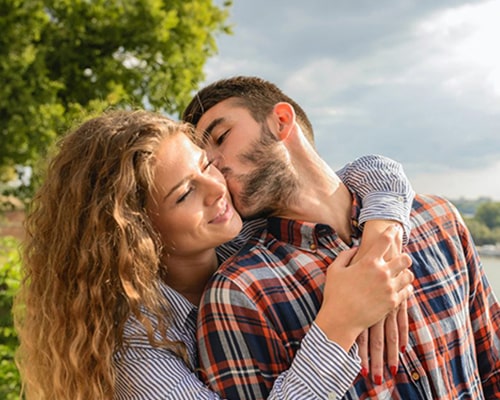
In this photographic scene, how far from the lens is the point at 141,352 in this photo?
1991mm

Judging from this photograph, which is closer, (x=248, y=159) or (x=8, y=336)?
(x=248, y=159)

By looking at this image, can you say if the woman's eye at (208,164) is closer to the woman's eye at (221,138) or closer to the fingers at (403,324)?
the woman's eye at (221,138)

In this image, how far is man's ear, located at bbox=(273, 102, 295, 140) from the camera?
2580 millimetres

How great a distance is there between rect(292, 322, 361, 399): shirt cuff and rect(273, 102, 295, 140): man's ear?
997mm

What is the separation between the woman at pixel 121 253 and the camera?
2.03 metres

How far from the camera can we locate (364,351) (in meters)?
2.00

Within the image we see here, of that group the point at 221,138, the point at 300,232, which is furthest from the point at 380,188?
the point at 221,138

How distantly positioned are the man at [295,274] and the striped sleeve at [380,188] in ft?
0.27

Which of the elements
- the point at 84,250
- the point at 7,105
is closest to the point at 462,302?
the point at 84,250

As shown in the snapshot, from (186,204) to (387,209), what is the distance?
2.50 feet

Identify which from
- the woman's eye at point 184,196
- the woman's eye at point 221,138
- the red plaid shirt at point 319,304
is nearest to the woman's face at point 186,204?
the woman's eye at point 184,196

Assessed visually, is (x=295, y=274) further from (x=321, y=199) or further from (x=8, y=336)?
(x=8, y=336)

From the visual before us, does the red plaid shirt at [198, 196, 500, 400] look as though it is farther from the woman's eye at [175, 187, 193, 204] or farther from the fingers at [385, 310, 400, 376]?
the woman's eye at [175, 187, 193, 204]

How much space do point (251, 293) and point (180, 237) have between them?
35 centimetres
